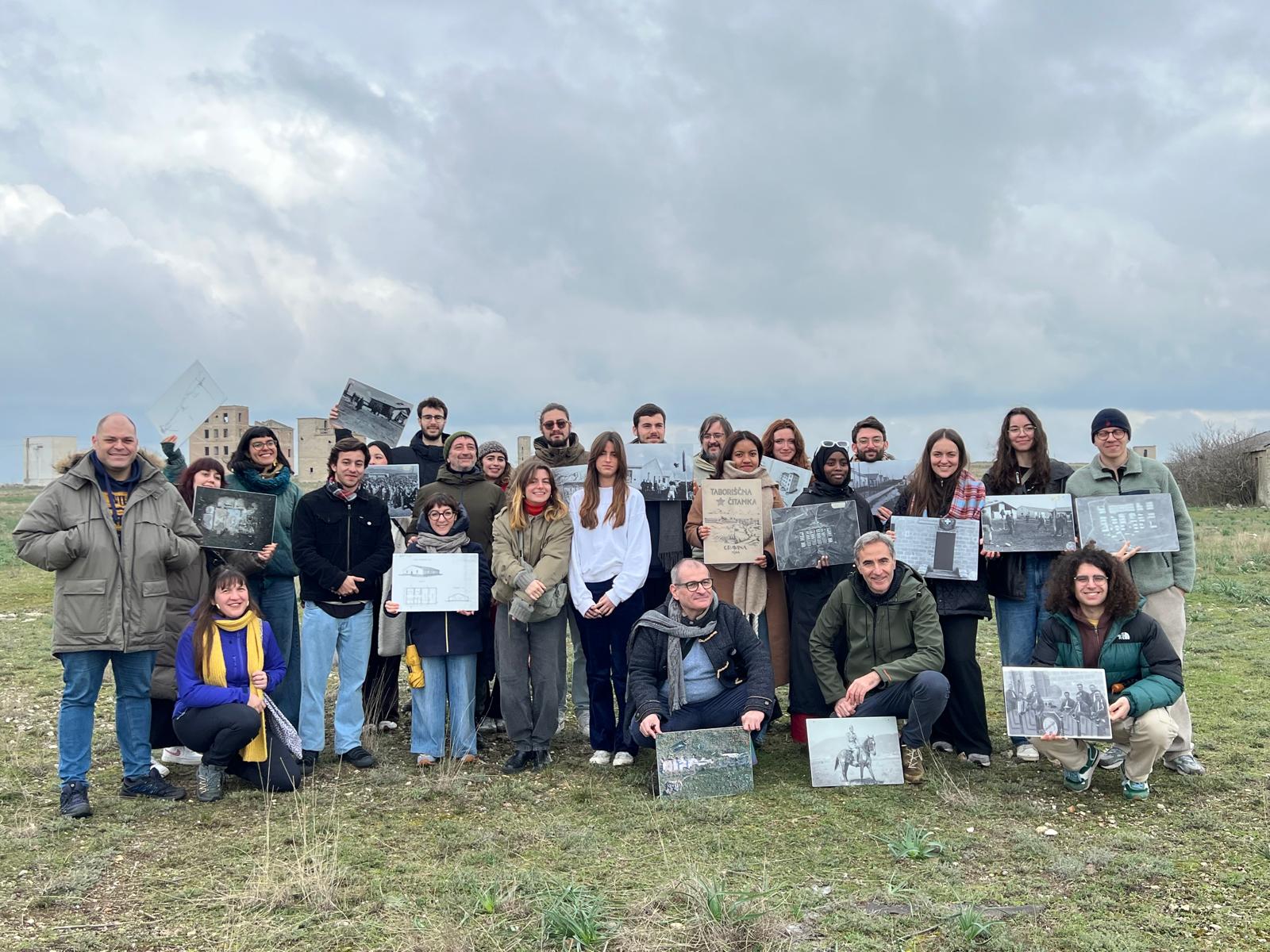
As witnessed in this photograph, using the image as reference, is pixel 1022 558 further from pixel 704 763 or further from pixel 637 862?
pixel 637 862

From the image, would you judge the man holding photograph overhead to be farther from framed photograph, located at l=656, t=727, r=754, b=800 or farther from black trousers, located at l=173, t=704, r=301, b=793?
black trousers, located at l=173, t=704, r=301, b=793

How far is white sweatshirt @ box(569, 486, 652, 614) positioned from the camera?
7.07m

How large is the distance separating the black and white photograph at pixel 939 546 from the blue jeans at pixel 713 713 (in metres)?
1.54

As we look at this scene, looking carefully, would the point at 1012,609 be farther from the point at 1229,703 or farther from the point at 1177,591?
the point at 1229,703

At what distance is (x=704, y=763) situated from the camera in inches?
250

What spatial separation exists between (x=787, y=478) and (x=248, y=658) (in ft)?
13.5

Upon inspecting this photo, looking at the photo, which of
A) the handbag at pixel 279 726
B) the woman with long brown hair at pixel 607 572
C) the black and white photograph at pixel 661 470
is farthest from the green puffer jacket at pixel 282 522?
the black and white photograph at pixel 661 470

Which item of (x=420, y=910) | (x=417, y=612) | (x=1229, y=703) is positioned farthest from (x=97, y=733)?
(x=1229, y=703)

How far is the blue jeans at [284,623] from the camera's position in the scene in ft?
23.6

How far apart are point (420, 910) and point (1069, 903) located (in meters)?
3.08

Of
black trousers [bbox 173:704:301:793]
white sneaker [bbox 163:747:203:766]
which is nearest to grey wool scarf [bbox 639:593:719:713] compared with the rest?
black trousers [bbox 173:704:301:793]

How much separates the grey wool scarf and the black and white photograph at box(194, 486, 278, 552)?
2799 mm

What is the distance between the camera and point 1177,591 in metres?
6.81

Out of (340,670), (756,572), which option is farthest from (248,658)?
(756,572)
